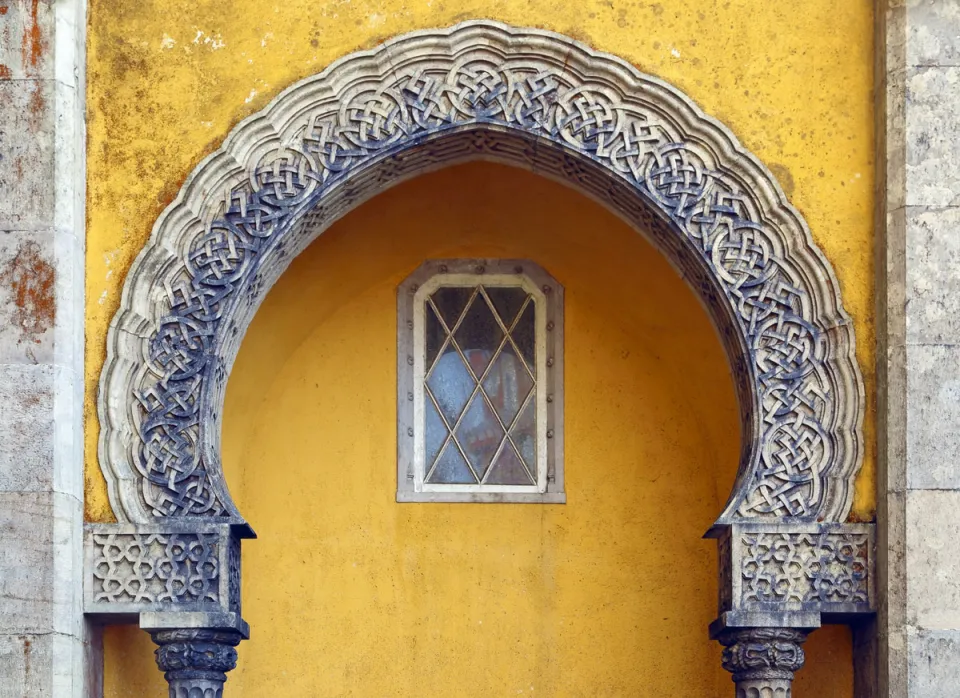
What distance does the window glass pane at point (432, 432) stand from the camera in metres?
10.7

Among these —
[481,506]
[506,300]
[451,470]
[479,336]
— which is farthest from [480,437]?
[506,300]

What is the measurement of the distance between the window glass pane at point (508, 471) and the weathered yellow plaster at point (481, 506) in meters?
0.15

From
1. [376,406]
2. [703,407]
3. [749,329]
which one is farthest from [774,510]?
[376,406]

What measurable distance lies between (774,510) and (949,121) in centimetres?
192

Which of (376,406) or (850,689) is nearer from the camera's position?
(850,689)

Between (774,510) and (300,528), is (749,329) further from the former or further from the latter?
(300,528)

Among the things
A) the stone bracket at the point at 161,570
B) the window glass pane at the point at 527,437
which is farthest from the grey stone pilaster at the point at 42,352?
the window glass pane at the point at 527,437

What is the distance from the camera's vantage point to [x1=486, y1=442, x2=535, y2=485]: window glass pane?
10.7 m

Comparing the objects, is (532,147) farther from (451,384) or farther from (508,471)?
(508,471)

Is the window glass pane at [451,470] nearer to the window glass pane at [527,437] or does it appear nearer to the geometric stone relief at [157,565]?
the window glass pane at [527,437]

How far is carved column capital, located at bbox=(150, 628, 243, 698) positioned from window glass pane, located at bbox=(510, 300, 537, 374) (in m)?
2.47

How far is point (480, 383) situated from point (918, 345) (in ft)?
8.47

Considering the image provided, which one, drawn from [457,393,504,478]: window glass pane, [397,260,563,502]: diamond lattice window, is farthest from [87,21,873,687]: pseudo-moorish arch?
[457,393,504,478]: window glass pane

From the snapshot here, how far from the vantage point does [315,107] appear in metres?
9.34
